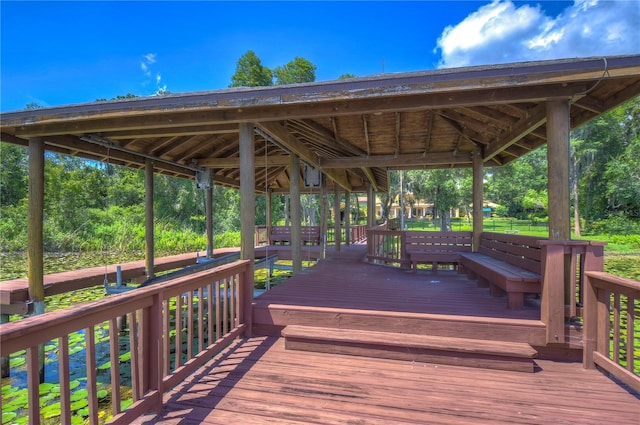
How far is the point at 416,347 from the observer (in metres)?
2.95

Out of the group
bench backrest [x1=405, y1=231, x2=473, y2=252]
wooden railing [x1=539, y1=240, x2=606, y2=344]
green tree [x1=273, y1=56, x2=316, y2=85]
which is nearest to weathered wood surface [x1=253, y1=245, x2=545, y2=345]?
wooden railing [x1=539, y1=240, x2=606, y2=344]

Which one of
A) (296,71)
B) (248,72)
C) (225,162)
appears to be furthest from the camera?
(296,71)

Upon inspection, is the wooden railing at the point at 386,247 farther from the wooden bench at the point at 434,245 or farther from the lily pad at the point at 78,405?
the lily pad at the point at 78,405

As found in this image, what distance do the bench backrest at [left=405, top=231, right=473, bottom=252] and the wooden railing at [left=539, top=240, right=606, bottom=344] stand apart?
3.43m

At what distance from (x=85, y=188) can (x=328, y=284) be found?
73.5ft

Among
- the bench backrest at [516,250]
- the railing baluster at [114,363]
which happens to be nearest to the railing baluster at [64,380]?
the railing baluster at [114,363]

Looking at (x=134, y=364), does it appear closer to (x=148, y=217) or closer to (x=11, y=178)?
(x=148, y=217)

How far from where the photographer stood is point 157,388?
2.22m

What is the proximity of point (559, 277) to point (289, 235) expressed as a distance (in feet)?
31.9

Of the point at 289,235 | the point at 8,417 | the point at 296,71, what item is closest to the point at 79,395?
the point at 8,417

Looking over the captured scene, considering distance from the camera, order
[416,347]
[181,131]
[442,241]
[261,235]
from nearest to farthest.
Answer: [416,347], [181,131], [442,241], [261,235]

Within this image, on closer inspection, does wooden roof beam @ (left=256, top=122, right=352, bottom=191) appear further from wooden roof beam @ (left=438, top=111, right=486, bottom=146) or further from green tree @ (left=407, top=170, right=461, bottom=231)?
green tree @ (left=407, top=170, right=461, bottom=231)

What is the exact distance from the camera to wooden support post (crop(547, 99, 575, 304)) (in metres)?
3.25

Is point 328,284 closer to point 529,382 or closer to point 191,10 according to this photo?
point 529,382
